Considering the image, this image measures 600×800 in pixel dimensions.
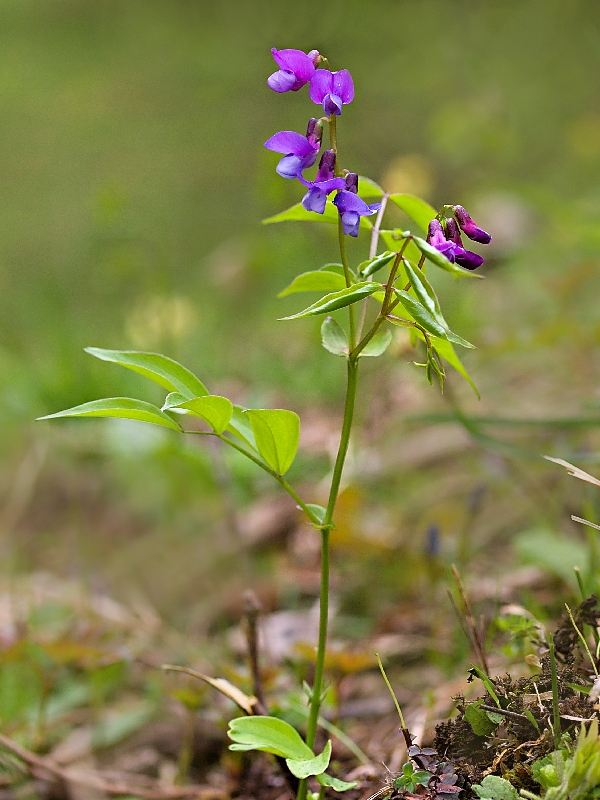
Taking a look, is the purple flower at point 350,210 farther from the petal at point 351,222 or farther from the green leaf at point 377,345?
the green leaf at point 377,345

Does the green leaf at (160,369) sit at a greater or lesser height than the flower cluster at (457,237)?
lesser

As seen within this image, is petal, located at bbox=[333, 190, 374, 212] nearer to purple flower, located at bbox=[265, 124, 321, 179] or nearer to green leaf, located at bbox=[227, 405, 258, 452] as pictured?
purple flower, located at bbox=[265, 124, 321, 179]

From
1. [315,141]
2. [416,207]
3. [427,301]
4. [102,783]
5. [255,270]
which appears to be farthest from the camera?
[255,270]

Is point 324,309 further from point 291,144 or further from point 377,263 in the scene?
point 291,144

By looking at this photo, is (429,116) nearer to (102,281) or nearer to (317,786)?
(102,281)

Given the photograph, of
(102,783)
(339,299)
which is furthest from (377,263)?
(102,783)

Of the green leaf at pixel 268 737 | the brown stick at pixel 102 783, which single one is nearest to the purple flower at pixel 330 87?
the green leaf at pixel 268 737

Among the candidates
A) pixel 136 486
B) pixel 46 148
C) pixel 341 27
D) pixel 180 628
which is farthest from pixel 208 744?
pixel 46 148
